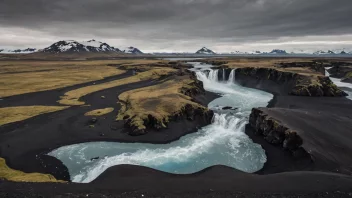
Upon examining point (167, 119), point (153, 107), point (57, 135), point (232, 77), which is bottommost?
point (57, 135)

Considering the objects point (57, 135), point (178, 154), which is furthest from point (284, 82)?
point (57, 135)

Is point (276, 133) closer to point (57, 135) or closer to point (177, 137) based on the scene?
point (177, 137)

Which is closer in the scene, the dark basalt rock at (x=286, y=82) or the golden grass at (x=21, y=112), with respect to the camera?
the golden grass at (x=21, y=112)

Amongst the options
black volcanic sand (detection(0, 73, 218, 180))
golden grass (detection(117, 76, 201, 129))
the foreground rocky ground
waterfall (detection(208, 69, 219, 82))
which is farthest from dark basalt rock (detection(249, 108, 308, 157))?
waterfall (detection(208, 69, 219, 82))

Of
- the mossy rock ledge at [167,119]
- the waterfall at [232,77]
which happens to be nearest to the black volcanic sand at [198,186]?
the mossy rock ledge at [167,119]

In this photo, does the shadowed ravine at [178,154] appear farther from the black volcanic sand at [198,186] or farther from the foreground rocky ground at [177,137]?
the black volcanic sand at [198,186]

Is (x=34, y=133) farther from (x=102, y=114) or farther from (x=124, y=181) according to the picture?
(x=124, y=181)
